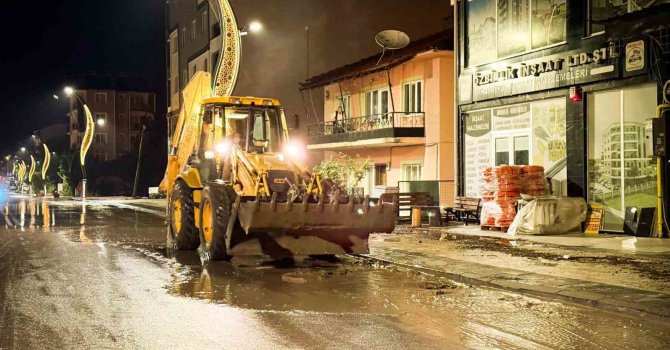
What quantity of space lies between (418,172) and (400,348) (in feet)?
77.0

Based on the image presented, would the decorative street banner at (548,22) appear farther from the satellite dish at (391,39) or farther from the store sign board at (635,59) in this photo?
the satellite dish at (391,39)

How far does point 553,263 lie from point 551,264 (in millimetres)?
169

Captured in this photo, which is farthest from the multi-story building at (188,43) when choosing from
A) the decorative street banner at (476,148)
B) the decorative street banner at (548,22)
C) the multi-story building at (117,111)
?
the multi-story building at (117,111)

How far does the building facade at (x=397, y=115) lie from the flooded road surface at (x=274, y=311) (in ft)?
45.5

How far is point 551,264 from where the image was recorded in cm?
1359

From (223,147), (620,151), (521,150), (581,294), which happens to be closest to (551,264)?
(581,294)

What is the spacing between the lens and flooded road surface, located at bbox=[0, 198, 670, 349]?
7.50m

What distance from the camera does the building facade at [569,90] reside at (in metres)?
17.8

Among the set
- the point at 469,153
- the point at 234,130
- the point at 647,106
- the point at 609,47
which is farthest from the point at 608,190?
the point at 234,130

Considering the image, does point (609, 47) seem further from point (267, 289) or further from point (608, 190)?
point (267, 289)

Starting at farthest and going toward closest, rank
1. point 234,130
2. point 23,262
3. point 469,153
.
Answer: point 469,153, point 234,130, point 23,262

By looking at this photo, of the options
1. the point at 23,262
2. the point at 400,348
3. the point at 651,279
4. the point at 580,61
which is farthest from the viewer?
the point at 580,61

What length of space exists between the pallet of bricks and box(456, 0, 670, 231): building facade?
86 centimetres

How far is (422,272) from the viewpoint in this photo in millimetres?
12984
